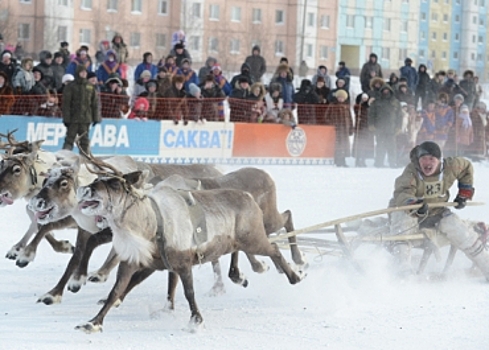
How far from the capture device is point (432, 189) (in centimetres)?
814

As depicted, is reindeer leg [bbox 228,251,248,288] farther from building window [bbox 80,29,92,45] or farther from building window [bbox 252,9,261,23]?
building window [bbox 252,9,261,23]

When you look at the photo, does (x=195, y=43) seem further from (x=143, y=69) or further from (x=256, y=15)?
(x=143, y=69)

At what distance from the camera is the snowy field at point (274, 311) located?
19.6ft

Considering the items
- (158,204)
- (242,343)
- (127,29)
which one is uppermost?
(127,29)

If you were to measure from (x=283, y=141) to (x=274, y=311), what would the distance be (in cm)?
972

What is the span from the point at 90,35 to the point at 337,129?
30.1 m

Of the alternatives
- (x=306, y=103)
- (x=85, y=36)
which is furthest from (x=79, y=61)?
(x=85, y=36)

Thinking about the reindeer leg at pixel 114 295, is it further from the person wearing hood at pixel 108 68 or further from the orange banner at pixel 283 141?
the person wearing hood at pixel 108 68

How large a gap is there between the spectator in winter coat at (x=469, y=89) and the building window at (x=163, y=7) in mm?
28760

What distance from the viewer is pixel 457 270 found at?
8.14m

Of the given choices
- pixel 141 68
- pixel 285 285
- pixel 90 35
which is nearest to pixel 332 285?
pixel 285 285

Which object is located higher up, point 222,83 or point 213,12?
point 213,12

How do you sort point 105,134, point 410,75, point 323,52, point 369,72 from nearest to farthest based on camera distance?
point 105,134 < point 369,72 < point 410,75 < point 323,52

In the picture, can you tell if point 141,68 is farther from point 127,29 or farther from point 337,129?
point 127,29
